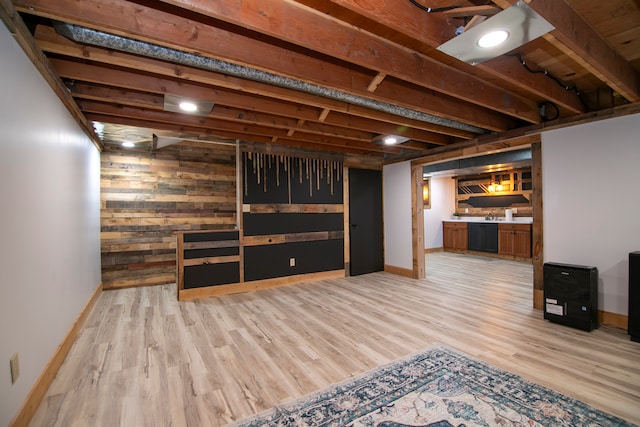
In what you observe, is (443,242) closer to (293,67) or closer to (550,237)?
(550,237)

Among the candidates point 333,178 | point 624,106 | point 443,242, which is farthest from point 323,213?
point 443,242

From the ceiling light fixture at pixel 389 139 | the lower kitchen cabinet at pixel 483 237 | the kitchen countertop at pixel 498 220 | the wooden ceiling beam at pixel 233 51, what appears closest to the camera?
the wooden ceiling beam at pixel 233 51

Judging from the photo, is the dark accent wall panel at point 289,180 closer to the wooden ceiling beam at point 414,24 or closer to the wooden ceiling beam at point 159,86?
the wooden ceiling beam at point 159,86

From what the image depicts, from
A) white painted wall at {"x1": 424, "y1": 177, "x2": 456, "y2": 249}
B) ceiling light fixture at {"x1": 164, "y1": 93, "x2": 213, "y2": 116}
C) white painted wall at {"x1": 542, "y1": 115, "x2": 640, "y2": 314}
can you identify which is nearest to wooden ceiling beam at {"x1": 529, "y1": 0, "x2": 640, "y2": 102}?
white painted wall at {"x1": 542, "y1": 115, "x2": 640, "y2": 314}

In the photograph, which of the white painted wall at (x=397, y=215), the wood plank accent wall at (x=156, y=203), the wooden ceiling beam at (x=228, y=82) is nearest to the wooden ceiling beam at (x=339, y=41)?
the wooden ceiling beam at (x=228, y=82)

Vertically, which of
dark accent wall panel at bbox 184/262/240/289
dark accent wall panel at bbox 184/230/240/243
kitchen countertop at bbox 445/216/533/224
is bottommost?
dark accent wall panel at bbox 184/262/240/289

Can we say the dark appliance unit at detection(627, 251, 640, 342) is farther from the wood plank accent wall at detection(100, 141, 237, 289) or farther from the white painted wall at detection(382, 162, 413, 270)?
the wood plank accent wall at detection(100, 141, 237, 289)

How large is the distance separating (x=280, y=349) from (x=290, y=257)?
2.43 metres

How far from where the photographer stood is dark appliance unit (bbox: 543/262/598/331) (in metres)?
2.96

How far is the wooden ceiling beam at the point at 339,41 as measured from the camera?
164 centimetres

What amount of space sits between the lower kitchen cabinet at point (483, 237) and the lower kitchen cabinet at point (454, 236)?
7.4 inches

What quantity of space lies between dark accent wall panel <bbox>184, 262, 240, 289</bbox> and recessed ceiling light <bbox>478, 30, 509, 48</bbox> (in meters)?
4.05

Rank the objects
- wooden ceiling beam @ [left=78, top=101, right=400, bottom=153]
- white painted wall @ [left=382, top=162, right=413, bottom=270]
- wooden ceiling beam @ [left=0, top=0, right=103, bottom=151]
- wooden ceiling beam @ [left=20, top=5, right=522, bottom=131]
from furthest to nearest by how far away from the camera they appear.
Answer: white painted wall @ [left=382, top=162, right=413, bottom=270] → wooden ceiling beam @ [left=78, top=101, right=400, bottom=153] → wooden ceiling beam @ [left=20, top=5, right=522, bottom=131] → wooden ceiling beam @ [left=0, top=0, right=103, bottom=151]

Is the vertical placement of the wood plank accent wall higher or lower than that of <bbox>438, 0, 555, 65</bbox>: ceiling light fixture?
lower
